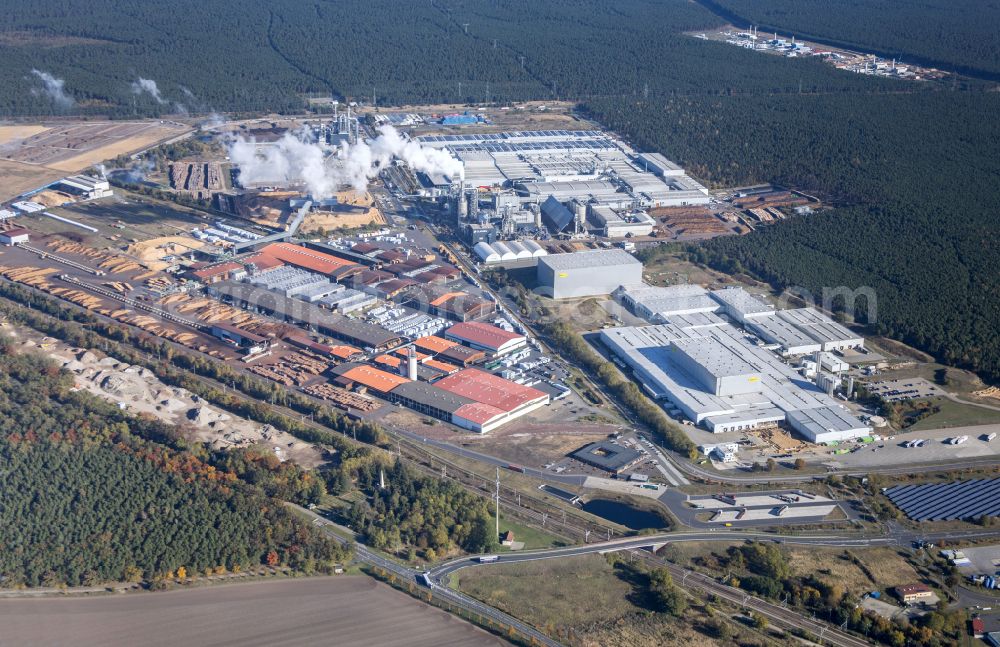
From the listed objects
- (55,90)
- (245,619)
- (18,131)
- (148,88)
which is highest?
(148,88)

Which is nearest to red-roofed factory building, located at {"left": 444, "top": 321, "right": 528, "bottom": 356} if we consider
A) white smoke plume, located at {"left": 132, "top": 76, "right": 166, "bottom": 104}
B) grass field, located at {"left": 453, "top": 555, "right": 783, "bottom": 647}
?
grass field, located at {"left": 453, "top": 555, "right": 783, "bottom": 647}

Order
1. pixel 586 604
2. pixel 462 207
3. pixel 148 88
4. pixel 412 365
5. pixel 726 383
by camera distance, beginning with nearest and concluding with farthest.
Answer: pixel 586 604 → pixel 726 383 → pixel 412 365 → pixel 462 207 → pixel 148 88

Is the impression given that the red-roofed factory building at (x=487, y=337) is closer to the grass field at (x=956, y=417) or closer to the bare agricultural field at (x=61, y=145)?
the grass field at (x=956, y=417)

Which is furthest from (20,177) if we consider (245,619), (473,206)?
(245,619)

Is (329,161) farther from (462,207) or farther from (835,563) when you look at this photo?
(835,563)

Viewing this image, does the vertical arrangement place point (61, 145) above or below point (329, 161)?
below

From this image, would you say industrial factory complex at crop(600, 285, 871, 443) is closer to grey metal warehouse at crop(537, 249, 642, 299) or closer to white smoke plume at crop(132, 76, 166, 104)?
grey metal warehouse at crop(537, 249, 642, 299)
